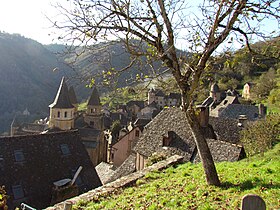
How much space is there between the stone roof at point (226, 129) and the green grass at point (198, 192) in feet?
34.8

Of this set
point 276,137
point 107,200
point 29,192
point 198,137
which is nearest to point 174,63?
point 198,137

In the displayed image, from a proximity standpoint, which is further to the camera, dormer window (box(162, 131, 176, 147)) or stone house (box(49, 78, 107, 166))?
stone house (box(49, 78, 107, 166))

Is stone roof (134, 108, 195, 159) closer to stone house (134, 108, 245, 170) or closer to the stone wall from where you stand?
stone house (134, 108, 245, 170)

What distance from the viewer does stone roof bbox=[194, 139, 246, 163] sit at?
40.6 feet

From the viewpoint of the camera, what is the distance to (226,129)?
802 inches

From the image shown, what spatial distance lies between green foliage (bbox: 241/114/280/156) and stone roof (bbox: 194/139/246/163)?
2.49 m

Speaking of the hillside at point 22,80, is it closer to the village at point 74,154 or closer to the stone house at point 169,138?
the village at point 74,154

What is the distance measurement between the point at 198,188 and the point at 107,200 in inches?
108

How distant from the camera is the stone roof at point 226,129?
19781 millimetres

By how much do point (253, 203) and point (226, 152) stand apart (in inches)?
421

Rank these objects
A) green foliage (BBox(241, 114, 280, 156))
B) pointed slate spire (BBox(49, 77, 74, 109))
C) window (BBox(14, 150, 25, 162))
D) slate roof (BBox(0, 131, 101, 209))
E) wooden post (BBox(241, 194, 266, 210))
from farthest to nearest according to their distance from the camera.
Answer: pointed slate spire (BBox(49, 77, 74, 109)) < green foliage (BBox(241, 114, 280, 156)) < window (BBox(14, 150, 25, 162)) < slate roof (BBox(0, 131, 101, 209)) < wooden post (BBox(241, 194, 266, 210))

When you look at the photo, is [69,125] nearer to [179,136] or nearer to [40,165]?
[40,165]

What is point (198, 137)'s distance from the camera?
7418mm

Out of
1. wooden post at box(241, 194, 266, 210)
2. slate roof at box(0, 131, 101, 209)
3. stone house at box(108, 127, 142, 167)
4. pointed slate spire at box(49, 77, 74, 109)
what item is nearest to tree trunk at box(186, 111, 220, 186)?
wooden post at box(241, 194, 266, 210)
